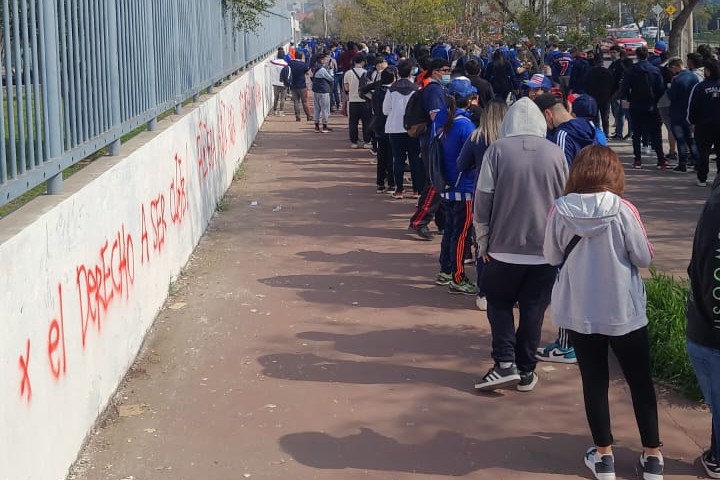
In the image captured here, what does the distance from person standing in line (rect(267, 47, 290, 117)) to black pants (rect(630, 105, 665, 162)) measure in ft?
41.0

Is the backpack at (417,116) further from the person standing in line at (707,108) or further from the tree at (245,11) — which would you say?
the tree at (245,11)

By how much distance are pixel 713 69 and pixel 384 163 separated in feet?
14.4

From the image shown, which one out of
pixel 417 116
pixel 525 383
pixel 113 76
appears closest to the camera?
pixel 525 383

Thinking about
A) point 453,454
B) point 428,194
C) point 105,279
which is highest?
point 105,279

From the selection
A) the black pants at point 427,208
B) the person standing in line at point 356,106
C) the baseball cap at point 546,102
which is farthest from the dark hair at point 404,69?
the baseball cap at point 546,102

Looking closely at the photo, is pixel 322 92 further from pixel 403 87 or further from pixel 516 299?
pixel 516 299

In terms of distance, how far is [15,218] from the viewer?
4848mm

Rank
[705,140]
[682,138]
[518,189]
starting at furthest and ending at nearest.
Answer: [682,138]
[705,140]
[518,189]

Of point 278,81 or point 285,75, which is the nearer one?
point 285,75

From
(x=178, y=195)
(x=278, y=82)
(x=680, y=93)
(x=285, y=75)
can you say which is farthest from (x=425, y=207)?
(x=278, y=82)

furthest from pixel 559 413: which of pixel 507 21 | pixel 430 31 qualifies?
pixel 430 31

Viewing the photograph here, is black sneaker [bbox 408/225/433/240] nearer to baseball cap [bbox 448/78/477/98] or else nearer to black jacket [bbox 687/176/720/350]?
baseball cap [bbox 448/78/477/98]

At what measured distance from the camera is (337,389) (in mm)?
6566

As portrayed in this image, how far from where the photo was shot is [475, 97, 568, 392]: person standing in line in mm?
6324
